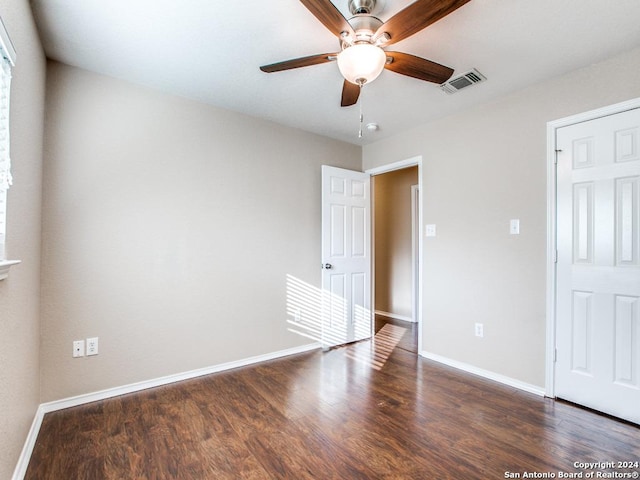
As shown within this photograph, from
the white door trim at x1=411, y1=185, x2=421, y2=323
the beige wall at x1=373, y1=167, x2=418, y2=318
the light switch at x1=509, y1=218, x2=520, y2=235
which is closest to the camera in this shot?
the light switch at x1=509, y1=218, x2=520, y2=235

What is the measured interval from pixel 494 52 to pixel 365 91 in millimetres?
935

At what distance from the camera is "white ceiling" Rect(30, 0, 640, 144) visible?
5.66ft

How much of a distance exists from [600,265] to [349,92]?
6.86 ft

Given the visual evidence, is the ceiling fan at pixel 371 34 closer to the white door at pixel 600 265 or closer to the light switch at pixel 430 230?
the white door at pixel 600 265

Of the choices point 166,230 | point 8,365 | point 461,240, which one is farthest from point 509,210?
point 8,365

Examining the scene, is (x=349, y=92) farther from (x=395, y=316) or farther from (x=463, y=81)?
(x=395, y=316)

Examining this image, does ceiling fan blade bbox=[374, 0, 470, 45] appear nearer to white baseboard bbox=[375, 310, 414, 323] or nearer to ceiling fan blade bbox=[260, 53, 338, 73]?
ceiling fan blade bbox=[260, 53, 338, 73]

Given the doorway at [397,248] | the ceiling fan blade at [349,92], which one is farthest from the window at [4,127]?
the doorway at [397,248]

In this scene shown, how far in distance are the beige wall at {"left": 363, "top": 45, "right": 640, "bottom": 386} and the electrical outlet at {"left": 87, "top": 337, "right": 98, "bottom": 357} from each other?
9.53ft

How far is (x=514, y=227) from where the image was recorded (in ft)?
8.64

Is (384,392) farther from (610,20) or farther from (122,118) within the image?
(122,118)

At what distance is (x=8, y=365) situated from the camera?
1.41 m

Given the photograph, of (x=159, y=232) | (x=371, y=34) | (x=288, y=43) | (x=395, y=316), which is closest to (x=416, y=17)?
(x=371, y=34)

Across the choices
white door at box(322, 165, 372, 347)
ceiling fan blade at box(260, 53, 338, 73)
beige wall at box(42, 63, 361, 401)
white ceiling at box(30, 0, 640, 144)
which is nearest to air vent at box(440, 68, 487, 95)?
white ceiling at box(30, 0, 640, 144)
